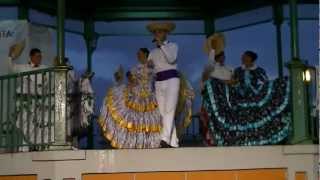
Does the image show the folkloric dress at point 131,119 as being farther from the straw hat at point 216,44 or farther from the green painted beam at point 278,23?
the green painted beam at point 278,23

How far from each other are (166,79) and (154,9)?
184 inches

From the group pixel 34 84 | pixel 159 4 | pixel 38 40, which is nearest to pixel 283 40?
pixel 159 4

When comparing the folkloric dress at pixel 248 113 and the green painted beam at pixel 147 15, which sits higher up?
the green painted beam at pixel 147 15

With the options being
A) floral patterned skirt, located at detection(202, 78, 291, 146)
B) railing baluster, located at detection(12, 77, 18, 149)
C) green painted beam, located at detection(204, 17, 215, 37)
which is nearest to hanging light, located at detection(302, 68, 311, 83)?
floral patterned skirt, located at detection(202, 78, 291, 146)

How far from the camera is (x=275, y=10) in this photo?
13.1 meters

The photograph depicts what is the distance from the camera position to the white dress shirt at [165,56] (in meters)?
9.05

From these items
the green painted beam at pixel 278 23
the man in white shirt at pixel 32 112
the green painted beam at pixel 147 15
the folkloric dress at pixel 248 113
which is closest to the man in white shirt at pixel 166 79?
the folkloric dress at pixel 248 113

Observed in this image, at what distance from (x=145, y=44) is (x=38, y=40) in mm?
2032

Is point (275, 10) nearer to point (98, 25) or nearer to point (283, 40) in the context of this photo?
point (283, 40)

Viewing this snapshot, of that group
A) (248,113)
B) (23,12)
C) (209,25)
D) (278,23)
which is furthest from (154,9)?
(248,113)

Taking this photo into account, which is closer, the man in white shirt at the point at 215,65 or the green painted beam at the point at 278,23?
the man in white shirt at the point at 215,65

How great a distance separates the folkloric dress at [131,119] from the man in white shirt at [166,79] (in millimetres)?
347

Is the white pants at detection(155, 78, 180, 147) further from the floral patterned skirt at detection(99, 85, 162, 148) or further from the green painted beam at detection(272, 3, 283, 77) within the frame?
the green painted beam at detection(272, 3, 283, 77)

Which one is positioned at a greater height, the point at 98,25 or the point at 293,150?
the point at 98,25
